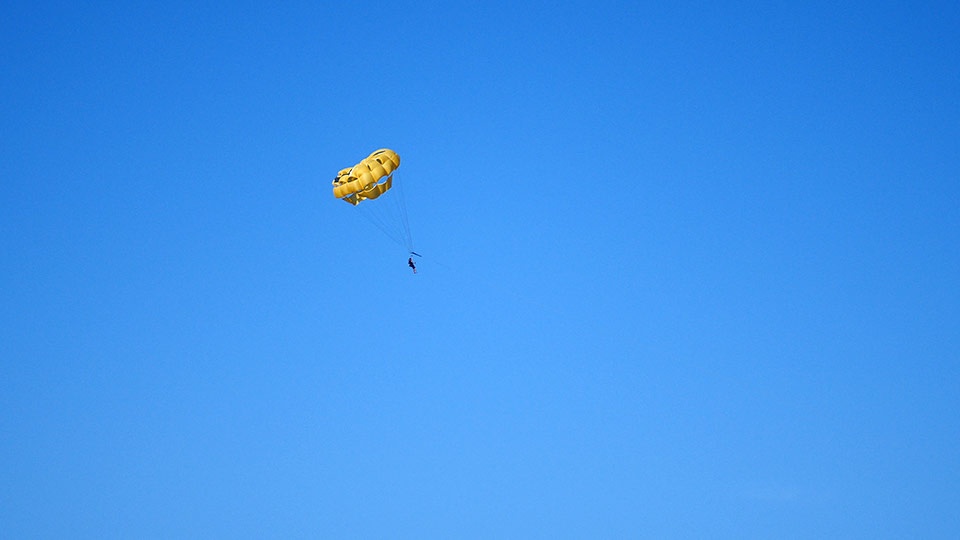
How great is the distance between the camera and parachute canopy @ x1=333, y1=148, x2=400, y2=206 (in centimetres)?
10988

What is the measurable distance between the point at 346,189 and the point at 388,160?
Answer: 11.6 feet

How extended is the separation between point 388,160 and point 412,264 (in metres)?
6.89

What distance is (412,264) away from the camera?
11325 centimetres

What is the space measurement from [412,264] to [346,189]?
6.96 metres

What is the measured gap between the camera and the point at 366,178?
10988 cm

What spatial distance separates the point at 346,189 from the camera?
109812mm

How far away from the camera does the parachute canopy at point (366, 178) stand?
109875mm

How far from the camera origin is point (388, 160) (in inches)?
4387
